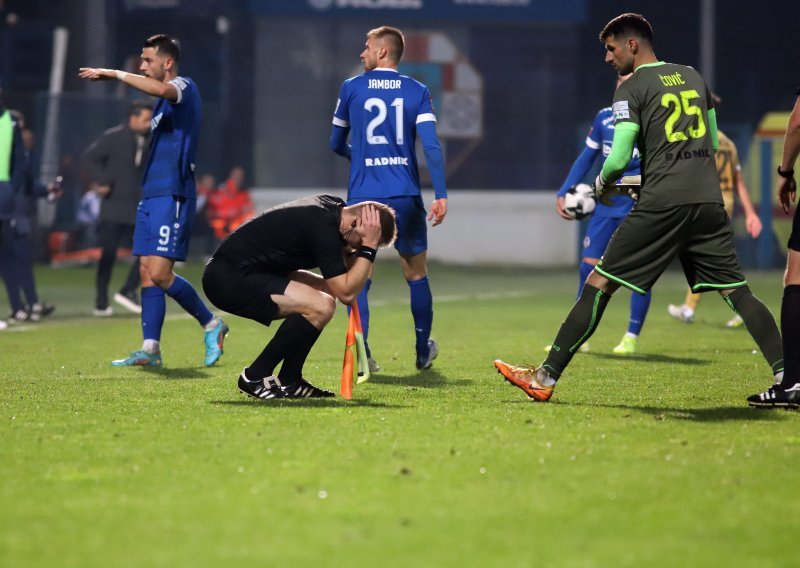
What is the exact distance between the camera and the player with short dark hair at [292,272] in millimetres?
A: 7785

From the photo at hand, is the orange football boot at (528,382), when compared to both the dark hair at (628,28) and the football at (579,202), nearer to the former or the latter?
the dark hair at (628,28)

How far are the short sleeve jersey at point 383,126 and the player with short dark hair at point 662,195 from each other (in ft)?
6.64

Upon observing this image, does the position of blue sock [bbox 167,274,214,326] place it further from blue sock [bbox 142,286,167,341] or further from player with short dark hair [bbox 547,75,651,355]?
player with short dark hair [bbox 547,75,651,355]

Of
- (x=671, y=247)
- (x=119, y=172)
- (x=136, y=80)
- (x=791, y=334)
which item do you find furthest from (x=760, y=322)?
(x=119, y=172)

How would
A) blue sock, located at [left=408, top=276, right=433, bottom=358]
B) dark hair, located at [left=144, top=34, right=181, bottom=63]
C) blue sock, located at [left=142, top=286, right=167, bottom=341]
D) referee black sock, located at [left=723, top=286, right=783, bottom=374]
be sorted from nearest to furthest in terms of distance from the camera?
1. referee black sock, located at [left=723, top=286, right=783, bottom=374]
2. dark hair, located at [left=144, top=34, right=181, bottom=63]
3. blue sock, located at [left=408, top=276, right=433, bottom=358]
4. blue sock, located at [left=142, top=286, right=167, bottom=341]

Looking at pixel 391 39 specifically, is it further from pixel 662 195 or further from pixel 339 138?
pixel 662 195

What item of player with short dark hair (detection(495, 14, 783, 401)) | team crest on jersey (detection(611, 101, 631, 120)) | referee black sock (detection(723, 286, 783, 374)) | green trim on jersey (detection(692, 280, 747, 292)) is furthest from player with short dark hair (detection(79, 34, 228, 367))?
referee black sock (detection(723, 286, 783, 374))

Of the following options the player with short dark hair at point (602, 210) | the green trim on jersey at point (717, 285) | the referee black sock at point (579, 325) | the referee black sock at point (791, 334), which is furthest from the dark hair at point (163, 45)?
the referee black sock at point (791, 334)

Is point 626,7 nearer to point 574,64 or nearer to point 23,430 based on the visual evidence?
point 574,64

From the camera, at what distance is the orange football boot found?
811 cm

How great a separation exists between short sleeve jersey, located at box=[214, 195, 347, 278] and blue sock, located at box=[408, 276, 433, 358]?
1824 millimetres

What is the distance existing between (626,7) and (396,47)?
69.0 feet

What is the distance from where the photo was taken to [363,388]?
898 centimetres

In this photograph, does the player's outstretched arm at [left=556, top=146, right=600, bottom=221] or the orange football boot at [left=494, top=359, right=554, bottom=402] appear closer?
the orange football boot at [left=494, top=359, right=554, bottom=402]
